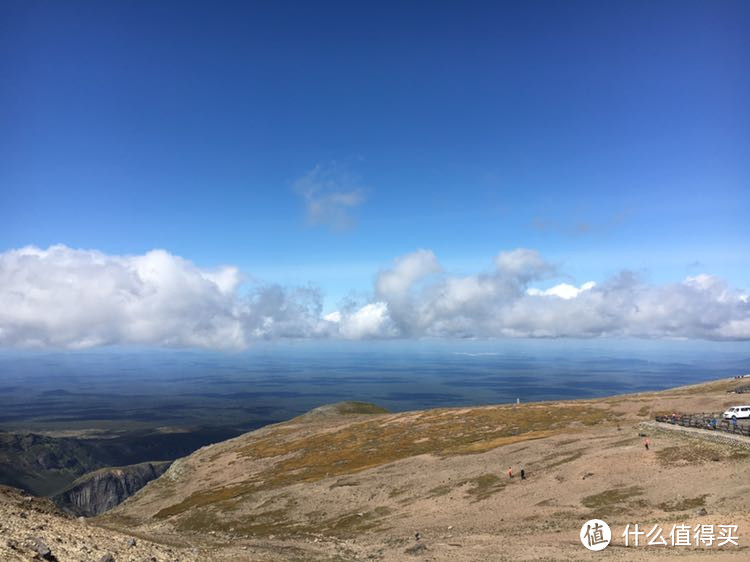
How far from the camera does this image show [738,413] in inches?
2613

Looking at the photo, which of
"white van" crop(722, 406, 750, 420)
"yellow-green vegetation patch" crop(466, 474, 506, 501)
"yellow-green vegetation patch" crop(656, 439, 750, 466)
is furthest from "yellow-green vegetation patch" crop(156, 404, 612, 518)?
"yellow-green vegetation patch" crop(656, 439, 750, 466)

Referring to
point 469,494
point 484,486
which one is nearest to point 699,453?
point 484,486

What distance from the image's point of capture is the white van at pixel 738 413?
6600cm

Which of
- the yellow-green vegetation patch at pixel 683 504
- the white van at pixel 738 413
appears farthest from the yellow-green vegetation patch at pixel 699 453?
the white van at pixel 738 413

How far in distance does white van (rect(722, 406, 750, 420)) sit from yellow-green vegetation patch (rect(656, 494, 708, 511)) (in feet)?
122

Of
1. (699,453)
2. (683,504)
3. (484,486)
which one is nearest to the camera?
(683,504)

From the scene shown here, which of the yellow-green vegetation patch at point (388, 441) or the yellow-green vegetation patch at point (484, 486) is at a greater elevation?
the yellow-green vegetation patch at point (484, 486)

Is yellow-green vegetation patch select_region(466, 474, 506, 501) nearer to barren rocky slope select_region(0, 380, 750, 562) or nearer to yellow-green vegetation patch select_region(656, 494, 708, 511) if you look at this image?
barren rocky slope select_region(0, 380, 750, 562)

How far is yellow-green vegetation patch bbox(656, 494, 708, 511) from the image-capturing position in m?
36.5

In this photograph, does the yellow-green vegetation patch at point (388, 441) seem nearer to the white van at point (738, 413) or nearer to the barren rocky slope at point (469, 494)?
the barren rocky slope at point (469, 494)

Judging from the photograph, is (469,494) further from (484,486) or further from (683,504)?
(683,504)

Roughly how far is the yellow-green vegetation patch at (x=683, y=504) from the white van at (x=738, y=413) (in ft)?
122

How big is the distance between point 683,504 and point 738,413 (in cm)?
3904

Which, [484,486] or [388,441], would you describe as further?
[388,441]
